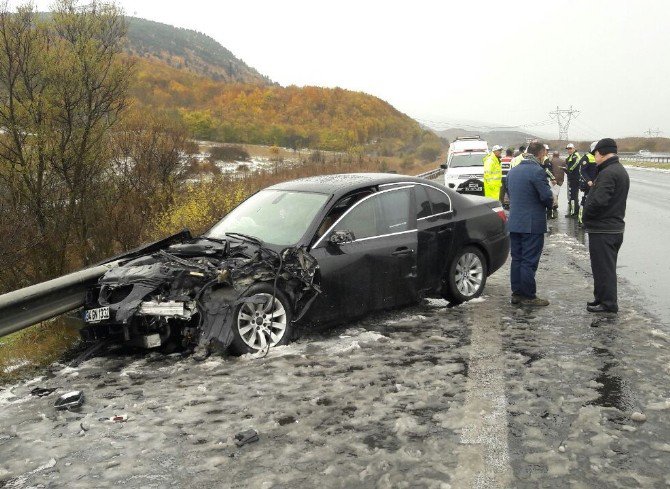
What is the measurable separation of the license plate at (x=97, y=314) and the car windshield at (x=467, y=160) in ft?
59.2

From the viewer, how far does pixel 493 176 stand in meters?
14.0

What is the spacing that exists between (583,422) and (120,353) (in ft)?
13.4

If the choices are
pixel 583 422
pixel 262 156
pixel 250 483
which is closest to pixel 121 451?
pixel 250 483

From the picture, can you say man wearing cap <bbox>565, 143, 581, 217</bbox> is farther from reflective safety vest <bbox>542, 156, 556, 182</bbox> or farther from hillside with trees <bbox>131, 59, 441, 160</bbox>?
hillside with trees <bbox>131, 59, 441, 160</bbox>

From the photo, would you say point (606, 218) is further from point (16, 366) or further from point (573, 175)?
point (573, 175)

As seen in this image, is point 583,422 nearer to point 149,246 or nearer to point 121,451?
point 121,451

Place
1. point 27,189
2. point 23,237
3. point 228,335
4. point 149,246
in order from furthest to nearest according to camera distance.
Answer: point 27,189, point 23,237, point 149,246, point 228,335

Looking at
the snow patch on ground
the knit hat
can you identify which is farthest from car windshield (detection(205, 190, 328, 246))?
the knit hat

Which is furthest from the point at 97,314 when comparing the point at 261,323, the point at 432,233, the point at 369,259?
the point at 432,233

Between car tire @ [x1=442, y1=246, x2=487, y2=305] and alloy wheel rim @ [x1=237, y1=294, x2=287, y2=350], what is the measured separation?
2.37m

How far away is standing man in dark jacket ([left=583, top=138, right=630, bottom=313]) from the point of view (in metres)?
6.26

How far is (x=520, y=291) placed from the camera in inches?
274

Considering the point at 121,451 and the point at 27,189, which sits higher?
the point at 27,189

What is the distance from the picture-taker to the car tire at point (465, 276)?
22.6 feet
